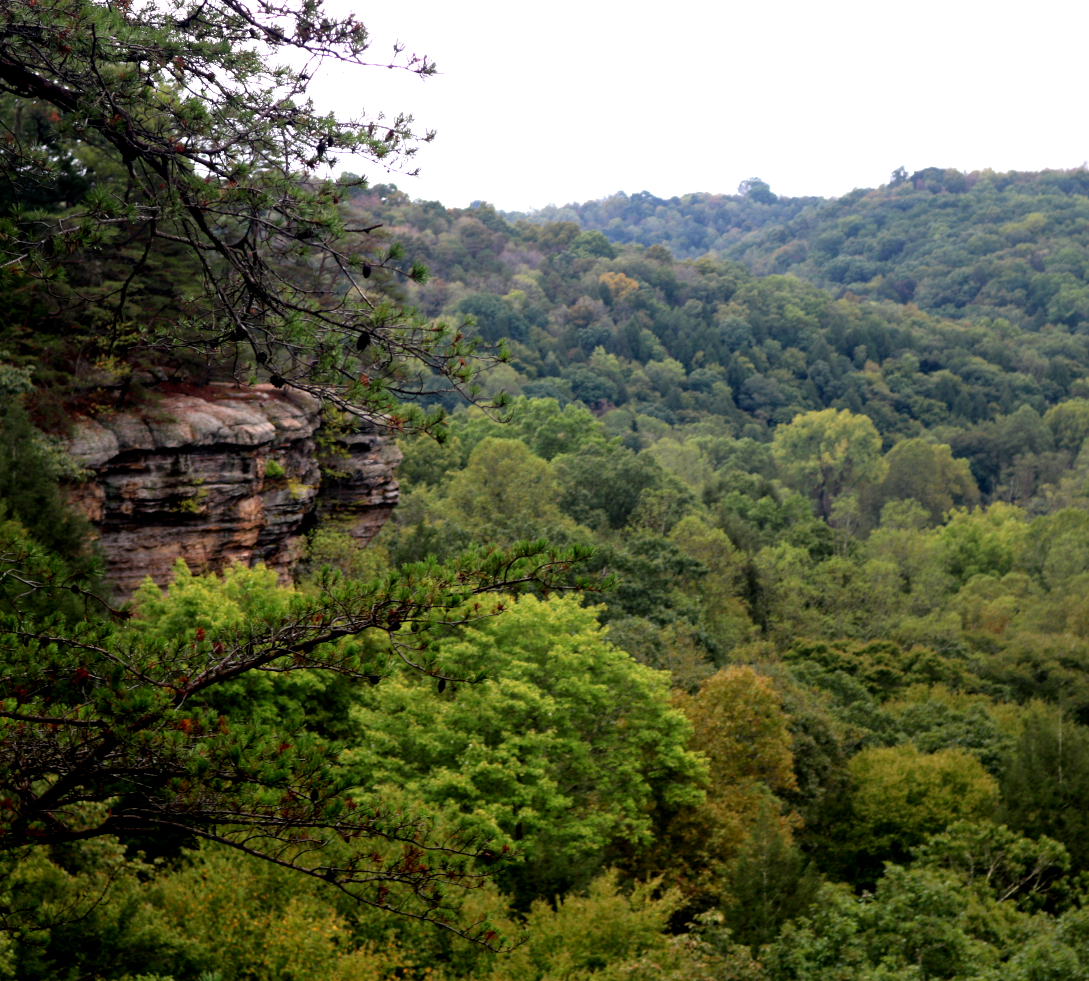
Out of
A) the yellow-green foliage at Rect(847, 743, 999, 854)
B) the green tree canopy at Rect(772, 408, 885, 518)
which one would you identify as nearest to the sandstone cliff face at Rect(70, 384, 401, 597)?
the yellow-green foliage at Rect(847, 743, 999, 854)

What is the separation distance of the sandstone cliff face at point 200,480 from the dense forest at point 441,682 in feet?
2.87

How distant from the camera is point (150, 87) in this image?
15.3ft

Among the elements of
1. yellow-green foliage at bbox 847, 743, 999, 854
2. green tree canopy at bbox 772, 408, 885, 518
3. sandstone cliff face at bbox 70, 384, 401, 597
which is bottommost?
yellow-green foliage at bbox 847, 743, 999, 854

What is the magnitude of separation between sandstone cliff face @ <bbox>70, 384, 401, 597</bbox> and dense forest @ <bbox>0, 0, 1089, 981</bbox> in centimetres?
87

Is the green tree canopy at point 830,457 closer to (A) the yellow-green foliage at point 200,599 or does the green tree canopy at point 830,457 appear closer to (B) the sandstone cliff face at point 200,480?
(B) the sandstone cliff face at point 200,480

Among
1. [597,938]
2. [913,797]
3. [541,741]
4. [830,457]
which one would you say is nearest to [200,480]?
[541,741]

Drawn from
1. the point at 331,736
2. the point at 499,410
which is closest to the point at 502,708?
the point at 331,736

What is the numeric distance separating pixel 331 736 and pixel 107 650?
16.9 metres

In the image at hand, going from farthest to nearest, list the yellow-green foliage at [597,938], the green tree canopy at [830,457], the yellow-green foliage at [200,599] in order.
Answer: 1. the green tree canopy at [830,457]
2. the yellow-green foliage at [200,599]
3. the yellow-green foliage at [597,938]

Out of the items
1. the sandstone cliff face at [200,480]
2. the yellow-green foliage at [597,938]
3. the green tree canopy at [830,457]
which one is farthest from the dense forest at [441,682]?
the green tree canopy at [830,457]

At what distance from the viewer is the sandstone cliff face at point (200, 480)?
21.8m

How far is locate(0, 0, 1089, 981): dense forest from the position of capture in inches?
180

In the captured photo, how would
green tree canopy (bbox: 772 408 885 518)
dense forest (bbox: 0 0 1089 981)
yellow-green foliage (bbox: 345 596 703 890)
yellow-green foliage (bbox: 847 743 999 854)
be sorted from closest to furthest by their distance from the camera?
A: dense forest (bbox: 0 0 1089 981) → yellow-green foliage (bbox: 345 596 703 890) → yellow-green foliage (bbox: 847 743 999 854) → green tree canopy (bbox: 772 408 885 518)

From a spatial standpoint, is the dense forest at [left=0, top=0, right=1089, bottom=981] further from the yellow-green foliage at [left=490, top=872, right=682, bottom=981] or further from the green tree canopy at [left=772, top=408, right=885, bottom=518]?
the green tree canopy at [left=772, top=408, right=885, bottom=518]
